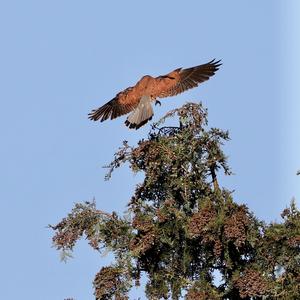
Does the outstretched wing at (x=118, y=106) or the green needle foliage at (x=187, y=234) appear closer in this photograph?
the green needle foliage at (x=187, y=234)

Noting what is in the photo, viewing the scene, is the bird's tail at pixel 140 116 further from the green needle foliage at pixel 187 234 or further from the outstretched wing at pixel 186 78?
the green needle foliage at pixel 187 234

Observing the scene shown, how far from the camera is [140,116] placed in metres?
14.1

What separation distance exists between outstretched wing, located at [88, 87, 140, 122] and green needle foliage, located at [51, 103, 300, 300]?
450 centimetres

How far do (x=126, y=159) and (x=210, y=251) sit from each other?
1.96m

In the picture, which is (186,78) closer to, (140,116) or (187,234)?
(140,116)

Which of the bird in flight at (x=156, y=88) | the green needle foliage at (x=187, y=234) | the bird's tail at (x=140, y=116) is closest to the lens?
the green needle foliage at (x=187, y=234)

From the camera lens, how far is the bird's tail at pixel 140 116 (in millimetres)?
13977

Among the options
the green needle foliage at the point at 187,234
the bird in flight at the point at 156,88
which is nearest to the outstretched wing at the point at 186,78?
the bird in flight at the point at 156,88

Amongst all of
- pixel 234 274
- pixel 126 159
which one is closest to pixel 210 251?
pixel 234 274

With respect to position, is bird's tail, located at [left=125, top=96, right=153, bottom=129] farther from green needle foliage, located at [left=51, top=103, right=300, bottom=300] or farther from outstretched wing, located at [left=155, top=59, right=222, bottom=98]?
green needle foliage, located at [left=51, top=103, right=300, bottom=300]

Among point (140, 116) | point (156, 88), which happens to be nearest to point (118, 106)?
point (156, 88)

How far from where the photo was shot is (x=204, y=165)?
10.5 m

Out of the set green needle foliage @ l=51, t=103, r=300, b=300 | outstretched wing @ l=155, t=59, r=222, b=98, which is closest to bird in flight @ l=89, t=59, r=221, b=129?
outstretched wing @ l=155, t=59, r=222, b=98

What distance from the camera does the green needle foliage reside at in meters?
9.51
